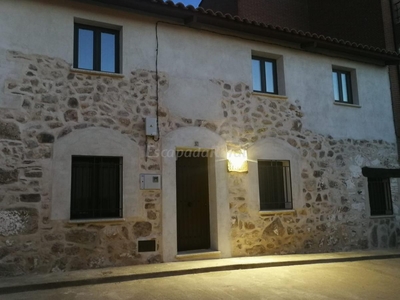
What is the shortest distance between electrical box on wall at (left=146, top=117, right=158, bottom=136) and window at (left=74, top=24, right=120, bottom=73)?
1.28 meters

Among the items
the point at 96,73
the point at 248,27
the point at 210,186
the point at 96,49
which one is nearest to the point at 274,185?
the point at 210,186

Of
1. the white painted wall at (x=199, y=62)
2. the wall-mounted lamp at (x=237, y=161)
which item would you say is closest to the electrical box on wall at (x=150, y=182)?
the white painted wall at (x=199, y=62)

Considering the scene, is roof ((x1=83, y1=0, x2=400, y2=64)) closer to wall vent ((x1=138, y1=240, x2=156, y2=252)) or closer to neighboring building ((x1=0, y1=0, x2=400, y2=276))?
neighboring building ((x1=0, y1=0, x2=400, y2=276))

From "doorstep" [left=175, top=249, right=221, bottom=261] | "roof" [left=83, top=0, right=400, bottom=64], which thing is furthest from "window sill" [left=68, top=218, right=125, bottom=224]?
"roof" [left=83, top=0, right=400, bottom=64]

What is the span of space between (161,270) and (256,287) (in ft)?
5.91

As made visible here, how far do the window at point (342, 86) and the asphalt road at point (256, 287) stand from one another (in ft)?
17.2

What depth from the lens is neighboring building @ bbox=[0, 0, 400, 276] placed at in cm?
674

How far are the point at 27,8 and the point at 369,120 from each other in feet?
30.8

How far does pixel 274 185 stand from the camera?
9.16 meters

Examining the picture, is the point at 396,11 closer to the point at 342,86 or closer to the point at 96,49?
the point at 342,86

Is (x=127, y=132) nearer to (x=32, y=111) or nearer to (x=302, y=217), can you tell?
(x=32, y=111)

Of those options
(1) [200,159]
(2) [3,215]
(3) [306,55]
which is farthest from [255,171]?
(2) [3,215]

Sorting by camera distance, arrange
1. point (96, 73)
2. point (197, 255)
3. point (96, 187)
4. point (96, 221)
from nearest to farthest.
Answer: point (96, 221), point (96, 187), point (96, 73), point (197, 255)

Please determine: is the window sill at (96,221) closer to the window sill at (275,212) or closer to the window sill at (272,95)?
the window sill at (275,212)
